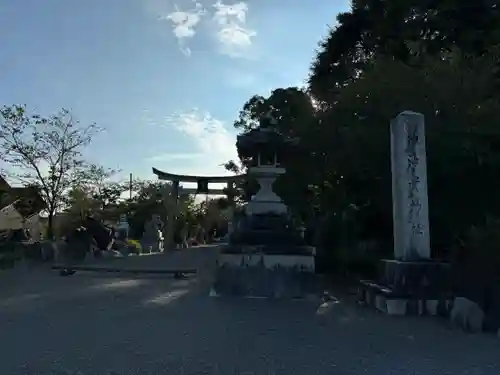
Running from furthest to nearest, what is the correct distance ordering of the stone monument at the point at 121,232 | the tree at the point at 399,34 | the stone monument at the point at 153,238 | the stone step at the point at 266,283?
the stone monument at the point at 153,238, the stone monument at the point at 121,232, the tree at the point at 399,34, the stone step at the point at 266,283

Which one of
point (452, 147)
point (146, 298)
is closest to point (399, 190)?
point (452, 147)

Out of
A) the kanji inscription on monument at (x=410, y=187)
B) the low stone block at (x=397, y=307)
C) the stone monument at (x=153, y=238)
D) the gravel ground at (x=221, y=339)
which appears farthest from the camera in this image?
the stone monument at (x=153, y=238)

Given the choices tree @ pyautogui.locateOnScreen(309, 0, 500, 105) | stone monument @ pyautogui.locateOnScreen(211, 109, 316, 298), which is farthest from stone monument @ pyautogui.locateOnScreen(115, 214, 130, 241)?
stone monument @ pyautogui.locateOnScreen(211, 109, 316, 298)

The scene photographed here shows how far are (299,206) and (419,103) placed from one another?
740 cm

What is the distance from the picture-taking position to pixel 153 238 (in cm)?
3203

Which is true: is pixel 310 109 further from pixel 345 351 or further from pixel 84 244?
pixel 345 351

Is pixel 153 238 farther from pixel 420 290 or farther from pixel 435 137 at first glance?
pixel 420 290

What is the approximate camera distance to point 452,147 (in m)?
9.48

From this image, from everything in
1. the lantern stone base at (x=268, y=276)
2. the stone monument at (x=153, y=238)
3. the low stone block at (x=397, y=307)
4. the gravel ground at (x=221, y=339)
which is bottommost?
the gravel ground at (x=221, y=339)

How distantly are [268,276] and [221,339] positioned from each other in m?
4.11

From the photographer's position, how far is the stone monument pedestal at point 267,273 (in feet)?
33.4

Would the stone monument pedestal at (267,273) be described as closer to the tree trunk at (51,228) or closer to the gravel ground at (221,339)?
the gravel ground at (221,339)

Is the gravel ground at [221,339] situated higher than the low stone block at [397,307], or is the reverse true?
the low stone block at [397,307]

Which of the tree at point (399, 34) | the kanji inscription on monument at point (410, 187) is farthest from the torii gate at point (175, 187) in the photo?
the kanji inscription on monument at point (410, 187)
